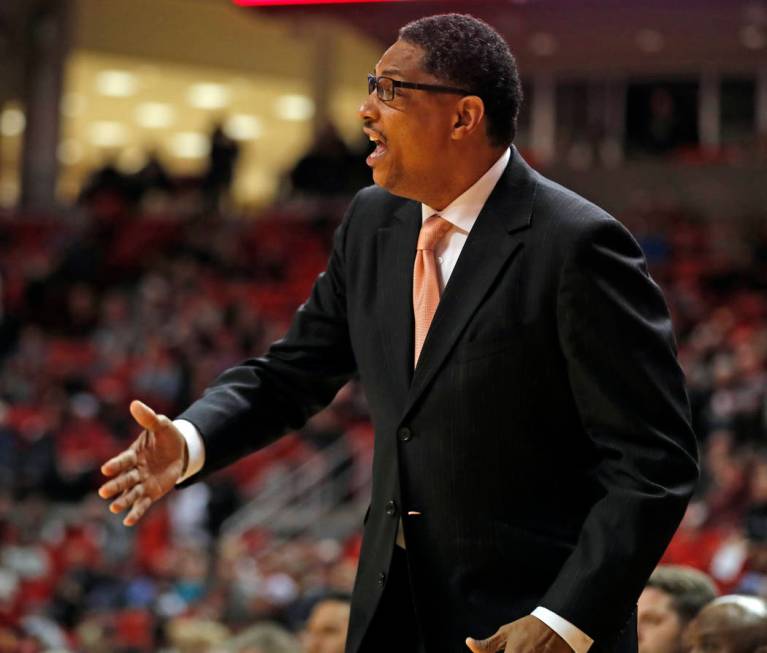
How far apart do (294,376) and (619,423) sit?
0.71 metres

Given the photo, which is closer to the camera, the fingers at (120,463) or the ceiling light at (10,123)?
the fingers at (120,463)

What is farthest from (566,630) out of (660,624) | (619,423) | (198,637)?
(198,637)

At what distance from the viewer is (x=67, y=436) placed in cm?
1232

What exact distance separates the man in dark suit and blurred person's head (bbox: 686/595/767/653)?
0.93 metres

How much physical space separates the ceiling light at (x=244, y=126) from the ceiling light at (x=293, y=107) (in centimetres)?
52

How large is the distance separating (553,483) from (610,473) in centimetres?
12

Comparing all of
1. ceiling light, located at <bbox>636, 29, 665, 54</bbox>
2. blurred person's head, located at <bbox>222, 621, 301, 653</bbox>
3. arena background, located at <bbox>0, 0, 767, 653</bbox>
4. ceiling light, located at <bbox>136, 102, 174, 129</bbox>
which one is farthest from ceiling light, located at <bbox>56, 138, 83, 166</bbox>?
blurred person's head, located at <bbox>222, 621, 301, 653</bbox>

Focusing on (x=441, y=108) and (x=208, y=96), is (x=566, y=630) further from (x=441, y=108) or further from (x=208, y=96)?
(x=208, y=96)

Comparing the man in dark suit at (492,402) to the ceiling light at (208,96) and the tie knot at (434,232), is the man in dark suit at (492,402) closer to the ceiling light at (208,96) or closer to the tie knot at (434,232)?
the tie knot at (434,232)

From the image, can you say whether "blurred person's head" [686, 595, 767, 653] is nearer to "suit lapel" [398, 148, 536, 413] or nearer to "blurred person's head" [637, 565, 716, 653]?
"blurred person's head" [637, 565, 716, 653]

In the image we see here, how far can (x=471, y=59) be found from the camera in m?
2.39

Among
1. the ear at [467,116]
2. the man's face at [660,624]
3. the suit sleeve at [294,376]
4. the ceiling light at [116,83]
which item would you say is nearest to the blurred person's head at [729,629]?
the man's face at [660,624]

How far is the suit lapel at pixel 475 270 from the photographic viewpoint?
2.35 m

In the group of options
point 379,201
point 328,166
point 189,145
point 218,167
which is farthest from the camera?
point 189,145
